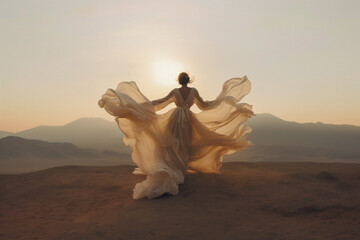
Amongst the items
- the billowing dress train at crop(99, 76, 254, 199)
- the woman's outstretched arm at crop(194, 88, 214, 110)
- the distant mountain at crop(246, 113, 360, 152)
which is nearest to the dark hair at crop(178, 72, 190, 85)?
the billowing dress train at crop(99, 76, 254, 199)

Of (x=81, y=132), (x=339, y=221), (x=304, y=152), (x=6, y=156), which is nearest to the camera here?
(x=339, y=221)

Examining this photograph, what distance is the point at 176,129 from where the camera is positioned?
331 inches

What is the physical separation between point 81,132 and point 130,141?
458ft

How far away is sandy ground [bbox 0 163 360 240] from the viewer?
17.4 ft

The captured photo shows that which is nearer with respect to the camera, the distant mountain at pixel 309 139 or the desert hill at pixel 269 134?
the distant mountain at pixel 309 139

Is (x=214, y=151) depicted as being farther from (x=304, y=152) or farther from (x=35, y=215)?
(x=304, y=152)

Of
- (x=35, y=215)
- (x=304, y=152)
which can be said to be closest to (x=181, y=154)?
(x=35, y=215)

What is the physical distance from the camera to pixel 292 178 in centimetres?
862

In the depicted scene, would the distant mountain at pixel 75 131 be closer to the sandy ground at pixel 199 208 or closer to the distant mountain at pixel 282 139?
the distant mountain at pixel 282 139

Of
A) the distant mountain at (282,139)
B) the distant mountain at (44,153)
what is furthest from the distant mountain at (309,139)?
the distant mountain at (44,153)

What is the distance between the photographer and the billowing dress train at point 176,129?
7.78m

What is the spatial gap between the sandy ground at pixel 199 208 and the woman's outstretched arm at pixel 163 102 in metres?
2.09

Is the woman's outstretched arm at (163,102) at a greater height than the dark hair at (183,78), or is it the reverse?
the dark hair at (183,78)

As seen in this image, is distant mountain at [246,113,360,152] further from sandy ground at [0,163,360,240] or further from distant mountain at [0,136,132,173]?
sandy ground at [0,163,360,240]
